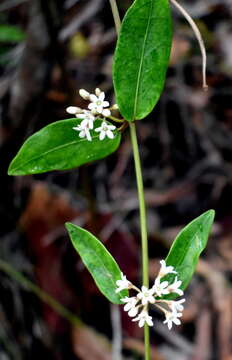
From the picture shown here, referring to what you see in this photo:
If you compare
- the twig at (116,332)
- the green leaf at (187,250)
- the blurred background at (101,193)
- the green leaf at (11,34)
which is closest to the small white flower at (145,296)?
the green leaf at (187,250)

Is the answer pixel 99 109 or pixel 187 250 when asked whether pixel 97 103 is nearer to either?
pixel 99 109

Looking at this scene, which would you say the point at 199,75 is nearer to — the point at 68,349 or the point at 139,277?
the point at 139,277

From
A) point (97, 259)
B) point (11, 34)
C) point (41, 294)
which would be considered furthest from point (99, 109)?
point (41, 294)

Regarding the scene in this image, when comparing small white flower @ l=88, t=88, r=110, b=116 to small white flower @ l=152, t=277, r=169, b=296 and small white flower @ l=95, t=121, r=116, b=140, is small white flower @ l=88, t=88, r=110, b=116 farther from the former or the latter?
small white flower @ l=152, t=277, r=169, b=296

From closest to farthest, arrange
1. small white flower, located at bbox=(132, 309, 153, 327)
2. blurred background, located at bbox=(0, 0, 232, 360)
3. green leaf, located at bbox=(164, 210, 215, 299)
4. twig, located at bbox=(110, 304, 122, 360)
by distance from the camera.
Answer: small white flower, located at bbox=(132, 309, 153, 327) → green leaf, located at bbox=(164, 210, 215, 299) → blurred background, located at bbox=(0, 0, 232, 360) → twig, located at bbox=(110, 304, 122, 360)

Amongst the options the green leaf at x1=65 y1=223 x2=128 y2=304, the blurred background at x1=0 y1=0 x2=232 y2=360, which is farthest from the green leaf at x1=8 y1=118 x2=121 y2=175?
the blurred background at x1=0 y1=0 x2=232 y2=360

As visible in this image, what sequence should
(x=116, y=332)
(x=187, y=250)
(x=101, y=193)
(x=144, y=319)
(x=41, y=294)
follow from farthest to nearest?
1. (x=101, y=193)
2. (x=116, y=332)
3. (x=41, y=294)
4. (x=187, y=250)
5. (x=144, y=319)

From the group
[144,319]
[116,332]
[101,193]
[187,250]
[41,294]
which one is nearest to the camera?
[144,319]

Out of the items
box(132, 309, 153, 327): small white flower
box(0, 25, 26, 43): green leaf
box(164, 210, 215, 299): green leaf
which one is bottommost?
box(132, 309, 153, 327): small white flower
